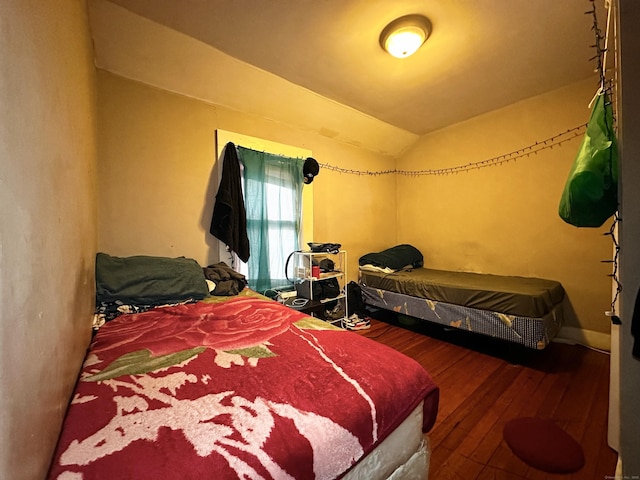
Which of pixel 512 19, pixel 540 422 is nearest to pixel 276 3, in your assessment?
pixel 512 19

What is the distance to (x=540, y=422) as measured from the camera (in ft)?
4.94

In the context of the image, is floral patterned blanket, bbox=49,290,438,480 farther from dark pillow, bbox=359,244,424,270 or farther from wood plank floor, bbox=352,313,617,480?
dark pillow, bbox=359,244,424,270

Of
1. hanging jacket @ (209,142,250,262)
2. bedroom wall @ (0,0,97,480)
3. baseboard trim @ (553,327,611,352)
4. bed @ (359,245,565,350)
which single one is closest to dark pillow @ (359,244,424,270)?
bed @ (359,245,565,350)

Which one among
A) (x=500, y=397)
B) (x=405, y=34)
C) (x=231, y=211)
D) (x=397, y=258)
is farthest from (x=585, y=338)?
(x=231, y=211)

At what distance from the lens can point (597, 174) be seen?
100cm

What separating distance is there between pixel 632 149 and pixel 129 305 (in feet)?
8.32

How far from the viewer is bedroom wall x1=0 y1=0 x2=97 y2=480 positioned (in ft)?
1.36

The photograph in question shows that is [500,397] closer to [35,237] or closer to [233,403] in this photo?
[233,403]

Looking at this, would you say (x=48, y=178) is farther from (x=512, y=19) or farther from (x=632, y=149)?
(x=512, y=19)

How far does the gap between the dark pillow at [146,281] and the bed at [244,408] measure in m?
0.37

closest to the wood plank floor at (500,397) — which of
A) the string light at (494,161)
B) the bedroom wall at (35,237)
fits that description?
the bedroom wall at (35,237)

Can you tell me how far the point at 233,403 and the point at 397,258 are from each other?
120 inches

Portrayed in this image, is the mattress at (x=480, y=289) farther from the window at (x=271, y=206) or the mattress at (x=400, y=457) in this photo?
the mattress at (x=400, y=457)

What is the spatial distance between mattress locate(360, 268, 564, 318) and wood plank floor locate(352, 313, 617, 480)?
1.31 feet
